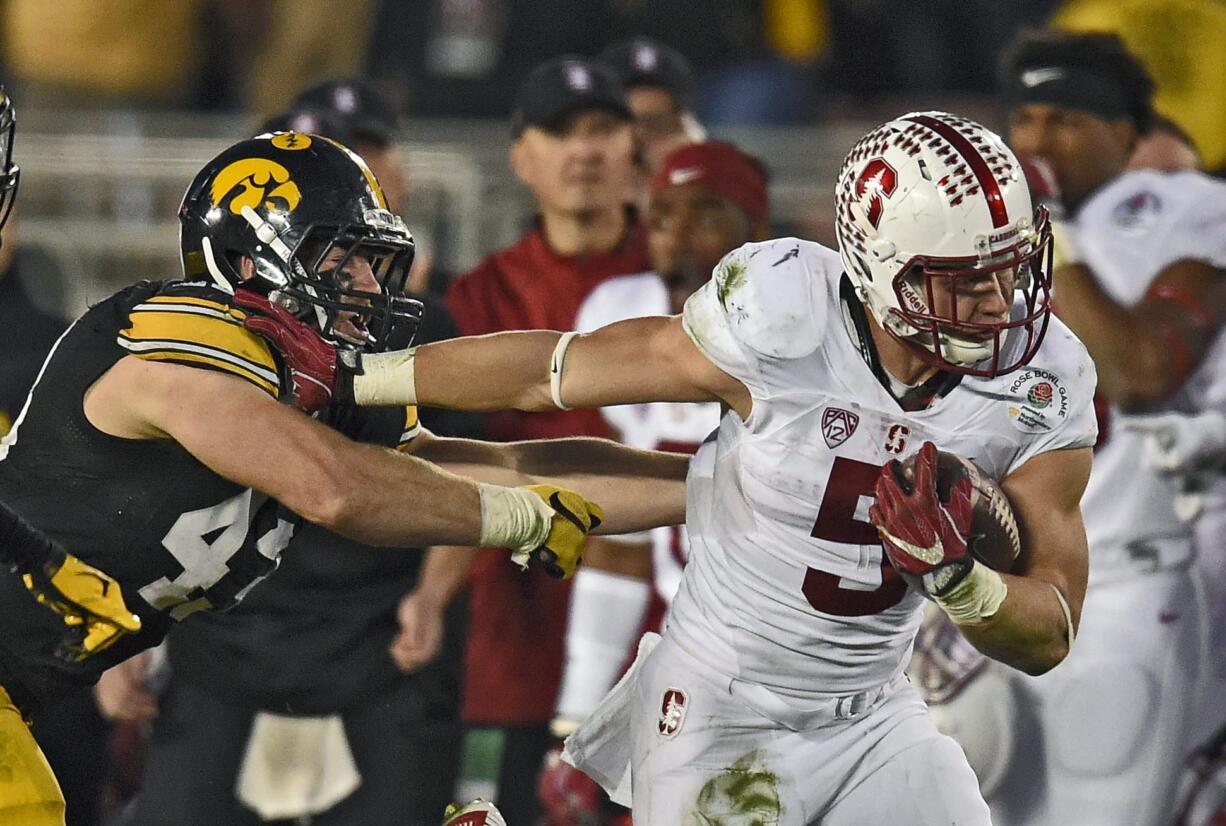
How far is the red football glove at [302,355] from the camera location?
13.1 ft

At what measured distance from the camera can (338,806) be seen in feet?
18.0

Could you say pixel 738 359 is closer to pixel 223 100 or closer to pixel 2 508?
pixel 2 508

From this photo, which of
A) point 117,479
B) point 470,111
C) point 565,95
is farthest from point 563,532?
point 470,111

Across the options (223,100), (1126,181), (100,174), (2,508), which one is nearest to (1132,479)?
(1126,181)

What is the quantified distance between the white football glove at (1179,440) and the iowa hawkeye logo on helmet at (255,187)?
2508mm

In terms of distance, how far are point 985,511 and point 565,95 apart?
10.9 ft

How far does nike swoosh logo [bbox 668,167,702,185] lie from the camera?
6.23m

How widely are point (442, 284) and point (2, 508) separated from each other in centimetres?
314

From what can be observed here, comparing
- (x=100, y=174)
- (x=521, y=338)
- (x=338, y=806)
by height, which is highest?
(x=521, y=338)

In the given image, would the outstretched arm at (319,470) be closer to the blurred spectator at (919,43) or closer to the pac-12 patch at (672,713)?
the pac-12 patch at (672,713)

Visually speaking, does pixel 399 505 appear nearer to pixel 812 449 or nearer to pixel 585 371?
pixel 585 371

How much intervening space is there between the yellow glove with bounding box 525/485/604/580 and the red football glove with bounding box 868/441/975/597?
54cm

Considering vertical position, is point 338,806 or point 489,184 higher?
point 489,184

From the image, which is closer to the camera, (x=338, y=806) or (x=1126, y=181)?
(x=338, y=806)
